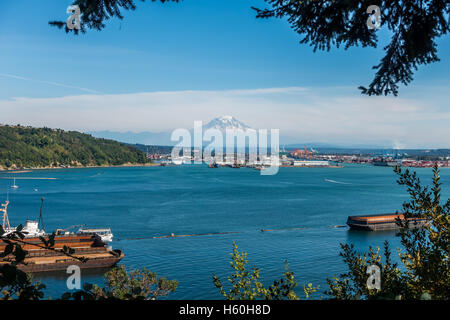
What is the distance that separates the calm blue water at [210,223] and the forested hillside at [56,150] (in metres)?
31.8

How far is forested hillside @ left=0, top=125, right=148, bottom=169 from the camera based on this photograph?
223ft

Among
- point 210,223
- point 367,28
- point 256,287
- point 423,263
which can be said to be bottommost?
point 210,223

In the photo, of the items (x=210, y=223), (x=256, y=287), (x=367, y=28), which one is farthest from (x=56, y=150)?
(x=367, y=28)

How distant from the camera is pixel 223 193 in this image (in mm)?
34688

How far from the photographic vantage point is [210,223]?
2061 centimetres

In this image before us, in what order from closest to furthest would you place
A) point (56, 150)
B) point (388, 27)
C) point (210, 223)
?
point (388, 27)
point (210, 223)
point (56, 150)

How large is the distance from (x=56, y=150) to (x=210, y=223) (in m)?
62.5

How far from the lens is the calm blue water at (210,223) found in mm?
12164

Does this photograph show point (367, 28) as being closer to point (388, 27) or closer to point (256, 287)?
point (388, 27)

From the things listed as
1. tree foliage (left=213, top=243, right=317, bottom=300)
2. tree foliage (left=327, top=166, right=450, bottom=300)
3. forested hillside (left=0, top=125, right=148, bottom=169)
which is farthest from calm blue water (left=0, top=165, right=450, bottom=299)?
forested hillside (left=0, top=125, right=148, bottom=169)

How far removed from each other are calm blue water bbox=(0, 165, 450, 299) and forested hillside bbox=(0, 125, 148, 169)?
1253 inches

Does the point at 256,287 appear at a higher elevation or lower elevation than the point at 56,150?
lower

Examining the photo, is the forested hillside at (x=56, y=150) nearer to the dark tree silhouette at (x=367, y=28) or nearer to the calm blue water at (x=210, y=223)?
the calm blue water at (x=210, y=223)

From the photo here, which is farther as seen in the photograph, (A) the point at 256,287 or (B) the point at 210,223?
(B) the point at 210,223
